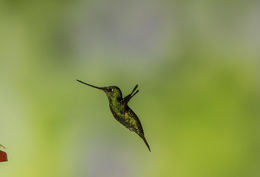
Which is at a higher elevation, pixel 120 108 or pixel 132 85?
pixel 120 108

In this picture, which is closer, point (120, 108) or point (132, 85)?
point (120, 108)

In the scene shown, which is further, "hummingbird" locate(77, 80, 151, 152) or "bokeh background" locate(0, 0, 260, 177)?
"bokeh background" locate(0, 0, 260, 177)

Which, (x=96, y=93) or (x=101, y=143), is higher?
(x=96, y=93)

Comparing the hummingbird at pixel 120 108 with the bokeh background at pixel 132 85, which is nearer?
the hummingbird at pixel 120 108

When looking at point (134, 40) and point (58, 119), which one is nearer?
point (58, 119)

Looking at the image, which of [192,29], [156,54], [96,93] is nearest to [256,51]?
[192,29]

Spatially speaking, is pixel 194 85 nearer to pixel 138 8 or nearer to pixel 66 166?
pixel 138 8

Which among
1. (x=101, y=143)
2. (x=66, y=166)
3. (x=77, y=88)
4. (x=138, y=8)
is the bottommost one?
(x=66, y=166)
